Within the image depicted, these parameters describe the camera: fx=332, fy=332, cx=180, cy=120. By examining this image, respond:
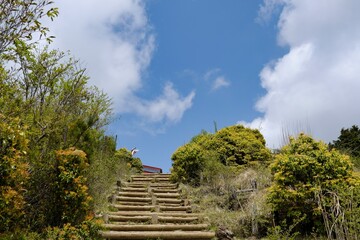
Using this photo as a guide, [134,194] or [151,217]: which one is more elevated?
[134,194]

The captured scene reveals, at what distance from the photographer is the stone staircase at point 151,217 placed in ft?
21.8

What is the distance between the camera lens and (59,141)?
23.0ft

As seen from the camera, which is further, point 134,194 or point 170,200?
point 134,194

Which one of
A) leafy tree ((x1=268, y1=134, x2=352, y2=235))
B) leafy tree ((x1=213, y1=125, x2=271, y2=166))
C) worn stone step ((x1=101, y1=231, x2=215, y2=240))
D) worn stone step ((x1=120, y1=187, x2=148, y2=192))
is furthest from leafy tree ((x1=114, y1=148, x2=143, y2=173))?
leafy tree ((x1=268, y1=134, x2=352, y2=235))

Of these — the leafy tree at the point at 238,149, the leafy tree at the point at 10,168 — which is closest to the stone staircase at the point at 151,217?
the leafy tree at the point at 10,168

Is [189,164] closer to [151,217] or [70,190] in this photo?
[151,217]

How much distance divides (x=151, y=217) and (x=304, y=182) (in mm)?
3445

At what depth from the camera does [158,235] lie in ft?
21.5

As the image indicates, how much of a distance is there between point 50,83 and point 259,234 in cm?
546

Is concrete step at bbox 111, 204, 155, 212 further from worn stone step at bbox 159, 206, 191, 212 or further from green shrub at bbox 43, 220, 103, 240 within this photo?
green shrub at bbox 43, 220, 103, 240

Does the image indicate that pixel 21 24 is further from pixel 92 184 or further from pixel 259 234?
pixel 259 234

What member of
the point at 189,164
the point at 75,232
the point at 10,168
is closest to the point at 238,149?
the point at 189,164

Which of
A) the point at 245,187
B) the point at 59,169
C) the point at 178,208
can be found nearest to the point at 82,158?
the point at 59,169

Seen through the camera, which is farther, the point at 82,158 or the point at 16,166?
the point at 82,158
